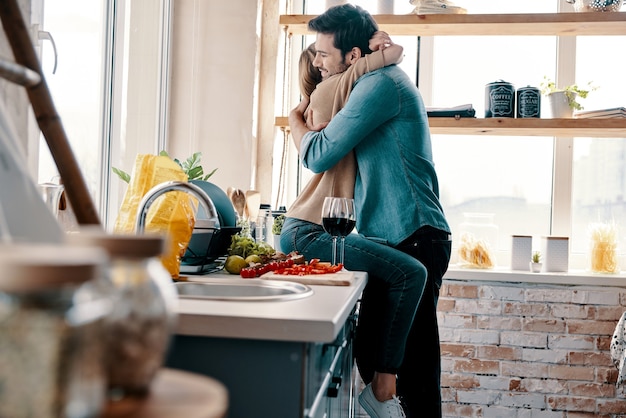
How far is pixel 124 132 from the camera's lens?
2.94 metres

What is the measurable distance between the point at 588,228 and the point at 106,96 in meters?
2.49

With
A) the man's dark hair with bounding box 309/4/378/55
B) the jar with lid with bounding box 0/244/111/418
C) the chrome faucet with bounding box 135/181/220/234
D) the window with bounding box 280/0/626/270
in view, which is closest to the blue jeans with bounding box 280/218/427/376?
the man's dark hair with bounding box 309/4/378/55

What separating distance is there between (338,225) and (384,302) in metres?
0.35

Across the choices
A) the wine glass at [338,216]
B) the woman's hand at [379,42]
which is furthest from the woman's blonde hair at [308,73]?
the wine glass at [338,216]

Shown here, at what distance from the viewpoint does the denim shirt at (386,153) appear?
→ 7.65ft

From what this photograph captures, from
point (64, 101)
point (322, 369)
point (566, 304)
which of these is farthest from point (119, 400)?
point (566, 304)

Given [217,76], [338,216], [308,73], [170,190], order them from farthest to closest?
[217,76] → [308,73] → [338,216] → [170,190]

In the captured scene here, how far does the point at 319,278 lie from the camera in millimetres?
1755

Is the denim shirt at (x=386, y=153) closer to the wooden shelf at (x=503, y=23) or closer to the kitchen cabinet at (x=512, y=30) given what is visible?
the kitchen cabinet at (x=512, y=30)

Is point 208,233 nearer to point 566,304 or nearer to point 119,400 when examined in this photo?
point 119,400

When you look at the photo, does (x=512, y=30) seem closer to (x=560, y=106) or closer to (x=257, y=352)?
(x=560, y=106)

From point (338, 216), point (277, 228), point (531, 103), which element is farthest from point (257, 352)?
point (531, 103)

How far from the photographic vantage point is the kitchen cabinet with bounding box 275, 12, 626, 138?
343 centimetres

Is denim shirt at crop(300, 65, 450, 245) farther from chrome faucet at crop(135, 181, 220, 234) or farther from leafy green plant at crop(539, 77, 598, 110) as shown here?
leafy green plant at crop(539, 77, 598, 110)
